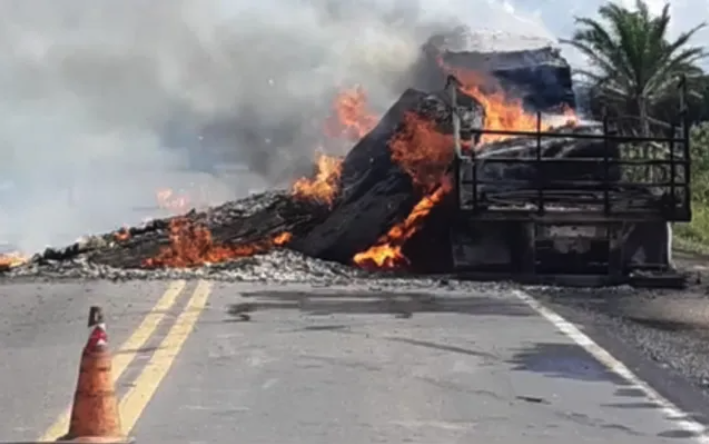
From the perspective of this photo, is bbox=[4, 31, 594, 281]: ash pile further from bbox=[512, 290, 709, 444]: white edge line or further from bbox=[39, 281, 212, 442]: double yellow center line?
bbox=[512, 290, 709, 444]: white edge line

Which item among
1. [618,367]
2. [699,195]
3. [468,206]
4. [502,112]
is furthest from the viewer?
[699,195]

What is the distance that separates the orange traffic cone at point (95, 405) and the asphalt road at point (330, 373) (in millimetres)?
639

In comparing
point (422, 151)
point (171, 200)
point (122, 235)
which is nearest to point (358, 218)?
point (422, 151)

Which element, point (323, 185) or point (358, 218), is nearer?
point (358, 218)

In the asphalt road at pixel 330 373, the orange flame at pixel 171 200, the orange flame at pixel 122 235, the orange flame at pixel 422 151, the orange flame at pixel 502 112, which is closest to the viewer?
the asphalt road at pixel 330 373

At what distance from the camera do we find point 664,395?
9492mm

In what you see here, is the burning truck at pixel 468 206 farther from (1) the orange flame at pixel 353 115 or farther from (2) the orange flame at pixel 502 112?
(1) the orange flame at pixel 353 115

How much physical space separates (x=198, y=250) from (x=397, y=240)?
2906 millimetres

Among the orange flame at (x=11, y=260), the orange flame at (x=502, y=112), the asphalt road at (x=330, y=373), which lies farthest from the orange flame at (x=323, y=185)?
the asphalt road at (x=330, y=373)

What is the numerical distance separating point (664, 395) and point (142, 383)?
358 centimetres

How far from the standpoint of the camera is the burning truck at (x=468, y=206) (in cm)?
1853

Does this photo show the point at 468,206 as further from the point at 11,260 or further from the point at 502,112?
the point at 11,260

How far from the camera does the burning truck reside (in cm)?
1853

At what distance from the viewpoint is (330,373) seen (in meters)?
10.2
